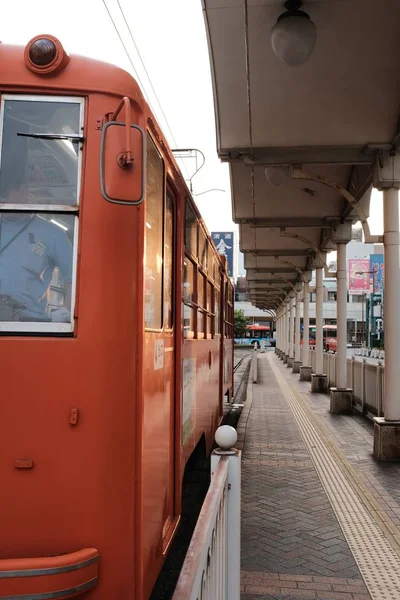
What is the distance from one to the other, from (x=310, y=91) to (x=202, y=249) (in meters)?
2.68

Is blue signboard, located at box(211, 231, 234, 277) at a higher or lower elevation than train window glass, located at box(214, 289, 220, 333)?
higher

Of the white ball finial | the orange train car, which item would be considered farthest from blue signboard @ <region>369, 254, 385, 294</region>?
the orange train car

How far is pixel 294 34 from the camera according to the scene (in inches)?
209

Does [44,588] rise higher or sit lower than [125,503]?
lower

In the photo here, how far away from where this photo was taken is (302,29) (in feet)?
17.3

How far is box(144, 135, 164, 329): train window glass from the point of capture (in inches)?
120

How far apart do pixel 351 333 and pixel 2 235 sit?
256ft

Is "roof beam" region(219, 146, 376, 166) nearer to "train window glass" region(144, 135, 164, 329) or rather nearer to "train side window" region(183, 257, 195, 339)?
"train side window" region(183, 257, 195, 339)

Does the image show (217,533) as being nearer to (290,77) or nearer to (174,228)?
(174,228)

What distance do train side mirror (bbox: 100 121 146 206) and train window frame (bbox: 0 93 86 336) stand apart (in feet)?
0.73

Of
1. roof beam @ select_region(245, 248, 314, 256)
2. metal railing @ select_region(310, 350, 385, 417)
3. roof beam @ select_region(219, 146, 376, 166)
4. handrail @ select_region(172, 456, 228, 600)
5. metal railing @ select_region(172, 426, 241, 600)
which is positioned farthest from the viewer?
roof beam @ select_region(245, 248, 314, 256)

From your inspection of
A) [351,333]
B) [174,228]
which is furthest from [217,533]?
[351,333]

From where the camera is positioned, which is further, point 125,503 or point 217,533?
point 125,503

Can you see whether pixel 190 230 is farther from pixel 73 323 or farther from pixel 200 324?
pixel 73 323
